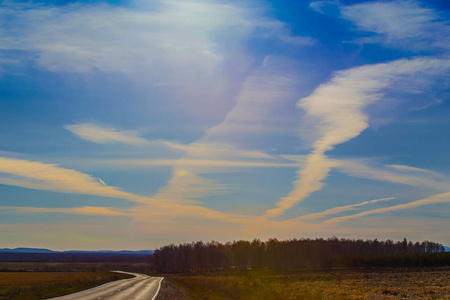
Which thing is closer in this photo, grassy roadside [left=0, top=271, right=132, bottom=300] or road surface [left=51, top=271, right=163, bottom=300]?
road surface [left=51, top=271, right=163, bottom=300]

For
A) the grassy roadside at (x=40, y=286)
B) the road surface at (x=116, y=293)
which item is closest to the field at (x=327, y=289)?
the road surface at (x=116, y=293)

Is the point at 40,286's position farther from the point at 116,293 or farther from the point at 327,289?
the point at 327,289

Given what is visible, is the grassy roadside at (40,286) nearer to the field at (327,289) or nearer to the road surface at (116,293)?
the road surface at (116,293)

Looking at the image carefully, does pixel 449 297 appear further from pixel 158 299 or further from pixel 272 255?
pixel 272 255

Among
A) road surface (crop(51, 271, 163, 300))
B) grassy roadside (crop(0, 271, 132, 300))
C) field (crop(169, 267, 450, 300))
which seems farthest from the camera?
grassy roadside (crop(0, 271, 132, 300))

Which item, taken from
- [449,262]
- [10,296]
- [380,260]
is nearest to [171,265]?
[380,260]

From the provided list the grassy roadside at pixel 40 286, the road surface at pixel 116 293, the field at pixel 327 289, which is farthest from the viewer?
the grassy roadside at pixel 40 286

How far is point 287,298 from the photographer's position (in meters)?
32.9

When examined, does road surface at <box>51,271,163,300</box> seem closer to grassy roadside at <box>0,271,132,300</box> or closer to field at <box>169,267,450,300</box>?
grassy roadside at <box>0,271,132,300</box>

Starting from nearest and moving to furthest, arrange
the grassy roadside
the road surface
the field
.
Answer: the field → the road surface → the grassy roadside

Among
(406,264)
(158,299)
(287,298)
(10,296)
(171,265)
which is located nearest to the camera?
(287,298)

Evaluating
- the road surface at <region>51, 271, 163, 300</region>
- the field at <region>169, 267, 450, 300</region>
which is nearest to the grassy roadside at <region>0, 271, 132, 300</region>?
the road surface at <region>51, 271, 163, 300</region>

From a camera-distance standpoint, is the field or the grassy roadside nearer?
the field

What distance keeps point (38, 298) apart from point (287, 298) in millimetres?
23089
